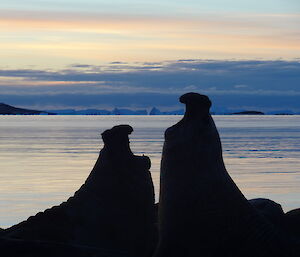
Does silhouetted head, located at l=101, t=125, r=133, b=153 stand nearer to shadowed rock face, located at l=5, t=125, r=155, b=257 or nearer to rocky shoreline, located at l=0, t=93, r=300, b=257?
shadowed rock face, located at l=5, t=125, r=155, b=257

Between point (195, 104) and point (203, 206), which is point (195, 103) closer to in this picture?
point (195, 104)

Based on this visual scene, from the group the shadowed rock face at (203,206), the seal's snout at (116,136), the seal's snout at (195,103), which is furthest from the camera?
the seal's snout at (116,136)

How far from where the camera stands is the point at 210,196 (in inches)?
503

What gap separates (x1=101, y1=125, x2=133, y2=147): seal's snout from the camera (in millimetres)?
15242

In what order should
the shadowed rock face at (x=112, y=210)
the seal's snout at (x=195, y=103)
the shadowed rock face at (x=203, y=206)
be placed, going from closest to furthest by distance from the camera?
1. the shadowed rock face at (x=203, y=206)
2. the seal's snout at (x=195, y=103)
3. the shadowed rock face at (x=112, y=210)

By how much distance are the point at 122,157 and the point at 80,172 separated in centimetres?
2178

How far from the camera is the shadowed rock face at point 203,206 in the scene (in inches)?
503

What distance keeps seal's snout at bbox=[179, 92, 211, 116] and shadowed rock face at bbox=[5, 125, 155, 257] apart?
2440 millimetres

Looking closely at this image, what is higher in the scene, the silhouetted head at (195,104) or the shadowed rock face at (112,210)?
the silhouetted head at (195,104)

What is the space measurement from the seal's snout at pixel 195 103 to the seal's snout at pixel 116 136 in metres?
2.38

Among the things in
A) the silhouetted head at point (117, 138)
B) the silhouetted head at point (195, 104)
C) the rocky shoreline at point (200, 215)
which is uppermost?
the silhouetted head at point (195, 104)

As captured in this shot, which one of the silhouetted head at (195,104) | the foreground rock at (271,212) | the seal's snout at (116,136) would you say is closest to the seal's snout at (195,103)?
the silhouetted head at (195,104)

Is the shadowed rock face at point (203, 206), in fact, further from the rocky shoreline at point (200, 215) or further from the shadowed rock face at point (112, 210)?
the shadowed rock face at point (112, 210)

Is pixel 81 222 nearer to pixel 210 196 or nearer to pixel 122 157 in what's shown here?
pixel 122 157
